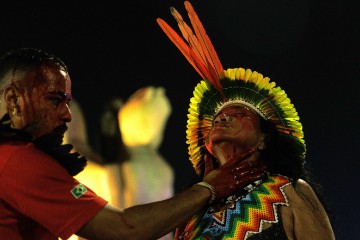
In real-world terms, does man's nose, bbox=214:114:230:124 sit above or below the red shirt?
above

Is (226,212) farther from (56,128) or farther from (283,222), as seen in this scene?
(56,128)

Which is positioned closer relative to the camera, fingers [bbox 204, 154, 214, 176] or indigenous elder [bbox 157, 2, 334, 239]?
indigenous elder [bbox 157, 2, 334, 239]

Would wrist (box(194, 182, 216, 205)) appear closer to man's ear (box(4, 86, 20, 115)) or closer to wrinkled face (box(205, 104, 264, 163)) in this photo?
wrinkled face (box(205, 104, 264, 163))

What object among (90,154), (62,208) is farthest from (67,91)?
(90,154)

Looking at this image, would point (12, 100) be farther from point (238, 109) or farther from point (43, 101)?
point (238, 109)

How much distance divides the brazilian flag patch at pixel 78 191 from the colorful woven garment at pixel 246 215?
0.84m

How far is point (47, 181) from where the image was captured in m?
1.67

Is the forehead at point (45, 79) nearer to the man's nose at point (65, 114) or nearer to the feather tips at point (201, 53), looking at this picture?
the man's nose at point (65, 114)

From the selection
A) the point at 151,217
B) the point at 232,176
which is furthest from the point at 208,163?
the point at 151,217

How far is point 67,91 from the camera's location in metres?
1.95

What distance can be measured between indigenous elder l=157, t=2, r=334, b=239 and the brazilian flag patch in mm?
755

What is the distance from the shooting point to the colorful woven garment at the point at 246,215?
7.57ft

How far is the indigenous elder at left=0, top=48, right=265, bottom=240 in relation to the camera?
1.66 meters

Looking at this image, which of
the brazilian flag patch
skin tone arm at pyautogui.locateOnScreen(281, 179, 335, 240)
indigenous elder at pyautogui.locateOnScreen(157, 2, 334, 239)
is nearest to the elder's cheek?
indigenous elder at pyautogui.locateOnScreen(157, 2, 334, 239)
